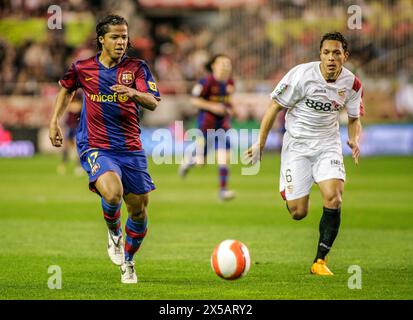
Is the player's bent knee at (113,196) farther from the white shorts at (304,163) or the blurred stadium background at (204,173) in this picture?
the white shorts at (304,163)

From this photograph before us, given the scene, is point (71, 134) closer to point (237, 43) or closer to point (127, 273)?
point (237, 43)

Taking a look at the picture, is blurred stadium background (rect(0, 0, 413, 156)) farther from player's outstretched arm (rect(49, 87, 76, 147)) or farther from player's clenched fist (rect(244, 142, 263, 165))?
player's outstretched arm (rect(49, 87, 76, 147))

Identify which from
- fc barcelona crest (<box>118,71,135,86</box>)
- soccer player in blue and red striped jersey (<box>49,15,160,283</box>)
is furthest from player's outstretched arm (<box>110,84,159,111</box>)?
fc barcelona crest (<box>118,71,135,86</box>)

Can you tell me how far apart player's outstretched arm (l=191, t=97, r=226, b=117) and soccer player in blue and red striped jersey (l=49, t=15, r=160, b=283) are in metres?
10.3

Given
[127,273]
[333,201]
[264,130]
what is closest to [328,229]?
[333,201]

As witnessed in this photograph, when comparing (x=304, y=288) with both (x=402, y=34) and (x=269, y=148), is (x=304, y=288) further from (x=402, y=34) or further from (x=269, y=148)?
(x=402, y=34)

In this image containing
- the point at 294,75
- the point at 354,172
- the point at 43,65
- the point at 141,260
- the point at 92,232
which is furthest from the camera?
the point at 43,65

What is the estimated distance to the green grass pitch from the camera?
353 inches

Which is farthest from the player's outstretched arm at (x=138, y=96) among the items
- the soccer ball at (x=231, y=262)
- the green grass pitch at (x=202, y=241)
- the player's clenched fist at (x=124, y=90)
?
the green grass pitch at (x=202, y=241)

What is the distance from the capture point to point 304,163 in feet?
33.5

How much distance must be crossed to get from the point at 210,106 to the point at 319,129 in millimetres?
9786

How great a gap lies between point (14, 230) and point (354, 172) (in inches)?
546
